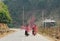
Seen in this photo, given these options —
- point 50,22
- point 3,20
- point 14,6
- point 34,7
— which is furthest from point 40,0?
point 3,20

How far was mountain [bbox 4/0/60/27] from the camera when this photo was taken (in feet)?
399

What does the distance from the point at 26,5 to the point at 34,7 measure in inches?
210

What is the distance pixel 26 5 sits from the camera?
433 ft

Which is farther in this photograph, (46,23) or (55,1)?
(55,1)

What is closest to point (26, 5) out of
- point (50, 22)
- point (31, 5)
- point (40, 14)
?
point (31, 5)

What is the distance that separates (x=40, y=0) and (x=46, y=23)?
34427 millimetres

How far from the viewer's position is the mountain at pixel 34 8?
121688 mm

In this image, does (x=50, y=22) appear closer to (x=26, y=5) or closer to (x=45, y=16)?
(x=45, y=16)

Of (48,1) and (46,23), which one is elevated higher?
(48,1)

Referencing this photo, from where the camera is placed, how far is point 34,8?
5059 inches

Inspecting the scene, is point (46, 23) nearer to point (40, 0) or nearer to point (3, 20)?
point (3, 20)

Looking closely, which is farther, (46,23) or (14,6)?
(14,6)

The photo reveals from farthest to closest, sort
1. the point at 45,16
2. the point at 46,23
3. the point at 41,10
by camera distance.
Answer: the point at 41,10 → the point at 45,16 → the point at 46,23

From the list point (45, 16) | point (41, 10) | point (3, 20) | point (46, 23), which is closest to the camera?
point (3, 20)
